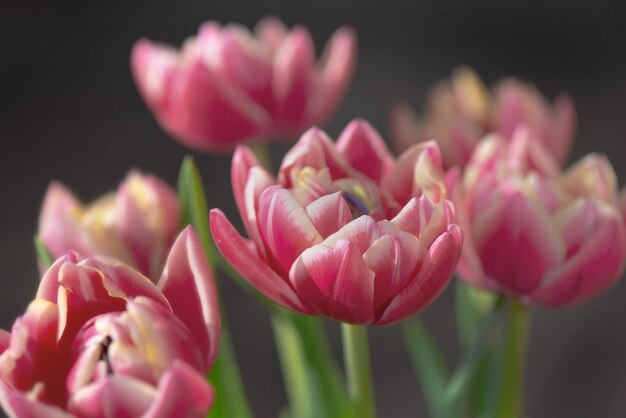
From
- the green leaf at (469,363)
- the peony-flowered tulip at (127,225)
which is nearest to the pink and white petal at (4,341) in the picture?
the peony-flowered tulip at (127,225)

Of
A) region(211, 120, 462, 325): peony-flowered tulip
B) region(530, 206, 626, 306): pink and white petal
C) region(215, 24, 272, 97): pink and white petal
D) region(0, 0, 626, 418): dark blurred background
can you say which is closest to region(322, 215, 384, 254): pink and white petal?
region(211, 120, 462, 325): peony-flowered tulip

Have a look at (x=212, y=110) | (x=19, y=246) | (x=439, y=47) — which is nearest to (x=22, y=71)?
(x=19, y=246)

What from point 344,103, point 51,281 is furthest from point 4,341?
point 344,103

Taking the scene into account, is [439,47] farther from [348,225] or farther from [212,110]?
[348,225]

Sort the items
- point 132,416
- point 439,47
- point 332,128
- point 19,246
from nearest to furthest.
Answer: point 132,416 < point 19,246 < point 332,128 < point 439,47

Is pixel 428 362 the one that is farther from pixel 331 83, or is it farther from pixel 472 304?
pixel 331 83

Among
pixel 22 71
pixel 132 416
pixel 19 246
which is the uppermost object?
pixel 22 71

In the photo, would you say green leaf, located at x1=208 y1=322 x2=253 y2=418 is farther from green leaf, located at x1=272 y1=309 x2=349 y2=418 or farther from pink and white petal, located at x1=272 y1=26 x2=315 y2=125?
pink and white petal, located at x1=272 y1=26 x2=315 y2=125
